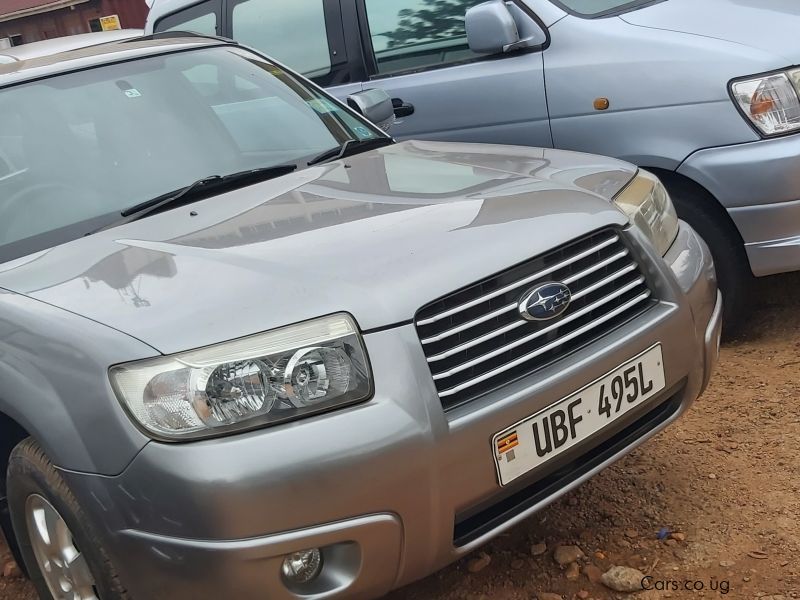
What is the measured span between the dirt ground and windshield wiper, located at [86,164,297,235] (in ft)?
4.16

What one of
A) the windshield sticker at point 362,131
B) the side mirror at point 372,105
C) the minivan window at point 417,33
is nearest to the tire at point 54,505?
the windshield sticker at point 362,131

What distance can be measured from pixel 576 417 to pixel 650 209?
0.80 meters

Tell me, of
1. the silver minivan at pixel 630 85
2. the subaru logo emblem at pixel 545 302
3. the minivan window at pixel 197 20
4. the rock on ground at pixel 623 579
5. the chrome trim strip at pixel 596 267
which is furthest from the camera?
the minivan window at pixel 197 20

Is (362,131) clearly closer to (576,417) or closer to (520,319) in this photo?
(520,319)

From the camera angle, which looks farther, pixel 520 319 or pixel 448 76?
pixel 448 76

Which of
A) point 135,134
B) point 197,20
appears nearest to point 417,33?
point 197,20

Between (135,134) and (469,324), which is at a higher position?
(135,134)

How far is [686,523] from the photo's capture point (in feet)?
8.87

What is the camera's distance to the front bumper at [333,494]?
72.3 inches

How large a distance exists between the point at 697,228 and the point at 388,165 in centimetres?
145

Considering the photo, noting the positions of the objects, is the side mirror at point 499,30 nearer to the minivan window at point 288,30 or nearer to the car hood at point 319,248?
the minivan window at point 288,30

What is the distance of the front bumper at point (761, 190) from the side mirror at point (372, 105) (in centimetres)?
121

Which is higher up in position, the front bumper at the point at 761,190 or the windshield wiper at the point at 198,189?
the windshield wiper at the point at 198,189

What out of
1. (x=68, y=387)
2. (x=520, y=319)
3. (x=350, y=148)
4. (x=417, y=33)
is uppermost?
(x=417, y=33)
